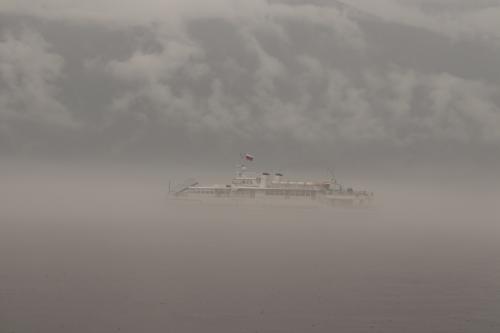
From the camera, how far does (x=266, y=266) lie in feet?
144

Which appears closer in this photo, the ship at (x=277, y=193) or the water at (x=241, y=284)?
the water at (x=241, y=284)

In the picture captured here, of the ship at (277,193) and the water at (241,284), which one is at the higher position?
the ship at (277,193)

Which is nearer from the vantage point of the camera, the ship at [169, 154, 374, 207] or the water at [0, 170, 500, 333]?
the water at [0, 170, 500, 333]

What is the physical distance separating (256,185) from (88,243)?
285 ft

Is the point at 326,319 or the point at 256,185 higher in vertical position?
the point at 256,185

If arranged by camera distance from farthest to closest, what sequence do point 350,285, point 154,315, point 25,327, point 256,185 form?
point 256,185 → point 350,285 → point 154,315 → point 25,327

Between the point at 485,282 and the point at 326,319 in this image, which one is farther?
the point at 485,282

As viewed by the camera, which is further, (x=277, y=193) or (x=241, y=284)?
(x=277, y=193)

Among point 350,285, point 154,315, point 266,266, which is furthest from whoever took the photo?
point 266,266

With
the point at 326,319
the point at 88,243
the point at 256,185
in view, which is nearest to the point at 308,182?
the point at 256,185

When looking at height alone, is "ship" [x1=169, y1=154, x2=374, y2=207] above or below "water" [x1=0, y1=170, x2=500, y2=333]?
above

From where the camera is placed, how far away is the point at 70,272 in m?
39.1

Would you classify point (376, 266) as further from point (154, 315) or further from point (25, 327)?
point (25, 327)

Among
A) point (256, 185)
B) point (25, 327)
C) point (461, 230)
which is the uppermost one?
point (256, 185)
